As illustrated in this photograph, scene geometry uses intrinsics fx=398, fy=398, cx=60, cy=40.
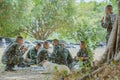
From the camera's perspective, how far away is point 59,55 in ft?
35.8

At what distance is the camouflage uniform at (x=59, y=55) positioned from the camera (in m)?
10.8

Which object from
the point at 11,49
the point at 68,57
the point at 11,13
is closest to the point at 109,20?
the point at 68,57

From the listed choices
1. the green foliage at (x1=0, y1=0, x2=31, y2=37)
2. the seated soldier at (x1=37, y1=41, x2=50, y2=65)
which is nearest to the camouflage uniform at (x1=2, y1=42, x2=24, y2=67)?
the seated soldier at (x1=37, y1=41, x2=50, y2=65)

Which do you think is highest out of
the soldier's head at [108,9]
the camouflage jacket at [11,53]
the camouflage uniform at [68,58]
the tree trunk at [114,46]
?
the soldier's head at [108,9]

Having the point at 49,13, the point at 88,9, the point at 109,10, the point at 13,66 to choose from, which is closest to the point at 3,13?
the point at 49,13

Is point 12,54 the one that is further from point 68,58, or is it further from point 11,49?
point 68,58

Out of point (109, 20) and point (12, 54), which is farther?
point (12, 54)

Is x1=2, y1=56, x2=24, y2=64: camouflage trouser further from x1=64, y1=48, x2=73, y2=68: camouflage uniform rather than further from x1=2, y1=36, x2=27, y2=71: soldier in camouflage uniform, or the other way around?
x1=64, y1=48, x2=73, y2=68: camouflage uniform

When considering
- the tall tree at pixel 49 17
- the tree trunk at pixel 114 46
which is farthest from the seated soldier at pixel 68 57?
the tall tree at pixel 49 17

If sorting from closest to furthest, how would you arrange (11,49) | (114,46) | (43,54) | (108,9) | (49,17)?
(114,46) → (108,9) → (11,49) → (43,54) → (49,17)

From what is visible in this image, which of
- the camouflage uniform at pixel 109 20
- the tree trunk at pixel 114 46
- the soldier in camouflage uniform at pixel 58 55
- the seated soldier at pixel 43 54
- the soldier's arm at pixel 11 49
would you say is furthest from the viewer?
the seated soldier at pixel 43 54

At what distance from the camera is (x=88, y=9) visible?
33.3 m

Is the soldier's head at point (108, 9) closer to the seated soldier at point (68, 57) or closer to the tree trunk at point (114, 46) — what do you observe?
the tree trunk at point (114, 46)

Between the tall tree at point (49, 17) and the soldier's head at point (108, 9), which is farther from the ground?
the soldier's head at point (108, 9)
